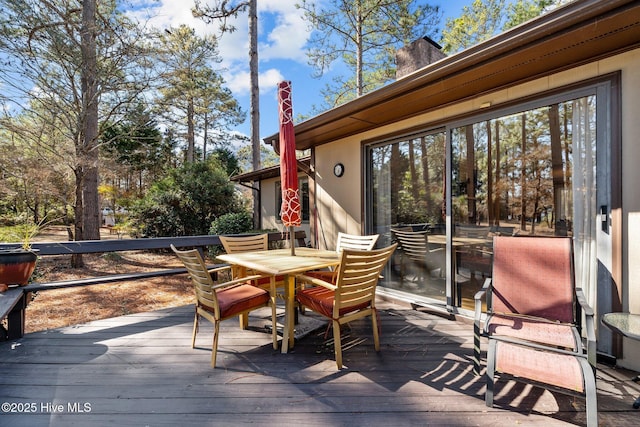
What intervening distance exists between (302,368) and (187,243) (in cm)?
246

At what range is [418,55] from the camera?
406cm

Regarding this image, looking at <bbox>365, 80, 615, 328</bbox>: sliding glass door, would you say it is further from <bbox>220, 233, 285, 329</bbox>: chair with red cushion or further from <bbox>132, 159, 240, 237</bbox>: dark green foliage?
<bbox>132, 159, 240, 237</bbox>: dark green foliage

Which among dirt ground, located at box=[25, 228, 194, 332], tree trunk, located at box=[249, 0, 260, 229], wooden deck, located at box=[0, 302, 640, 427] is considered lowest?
dirt ground, located at box=[25, 228, 194, 332]

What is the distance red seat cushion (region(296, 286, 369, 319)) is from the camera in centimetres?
237

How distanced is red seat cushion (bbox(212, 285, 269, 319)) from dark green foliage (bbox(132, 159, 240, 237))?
25.3 ft

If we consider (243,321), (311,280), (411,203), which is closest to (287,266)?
(311,280)

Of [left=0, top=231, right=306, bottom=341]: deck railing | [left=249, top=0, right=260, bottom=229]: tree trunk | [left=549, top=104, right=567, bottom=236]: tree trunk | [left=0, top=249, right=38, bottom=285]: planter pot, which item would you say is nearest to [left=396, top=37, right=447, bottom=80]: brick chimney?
[left=549, top=104, right=567, bottom=236]: tree trunk

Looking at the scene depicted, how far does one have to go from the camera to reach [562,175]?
2592mm

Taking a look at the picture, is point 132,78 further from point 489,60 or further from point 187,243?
point 489,60

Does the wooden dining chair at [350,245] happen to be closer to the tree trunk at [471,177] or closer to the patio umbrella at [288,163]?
the patio umbrella at [288,163]

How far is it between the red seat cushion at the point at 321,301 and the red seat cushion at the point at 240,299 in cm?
34

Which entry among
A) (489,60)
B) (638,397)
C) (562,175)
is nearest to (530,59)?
(489,60)

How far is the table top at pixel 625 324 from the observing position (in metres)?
1.76

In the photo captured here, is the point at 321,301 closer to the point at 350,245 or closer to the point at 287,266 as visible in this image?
the point at 287,266
